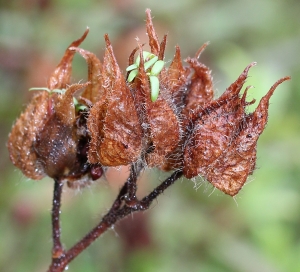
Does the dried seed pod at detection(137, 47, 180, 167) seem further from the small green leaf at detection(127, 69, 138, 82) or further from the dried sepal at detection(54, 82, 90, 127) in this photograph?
the dried sepal at detection(54, 82, 90, 127)

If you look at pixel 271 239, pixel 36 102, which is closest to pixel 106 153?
pixel 36 102

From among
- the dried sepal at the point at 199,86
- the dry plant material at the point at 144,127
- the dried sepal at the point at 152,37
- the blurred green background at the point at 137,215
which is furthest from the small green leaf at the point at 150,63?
the blurred green background at the point at 137,215

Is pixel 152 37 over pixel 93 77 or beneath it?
over

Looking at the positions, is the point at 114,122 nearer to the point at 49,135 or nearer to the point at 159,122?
the point at 159,122

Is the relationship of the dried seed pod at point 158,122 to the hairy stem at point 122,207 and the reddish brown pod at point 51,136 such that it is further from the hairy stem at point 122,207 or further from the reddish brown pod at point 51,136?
the reddish brown pod at point 51,136

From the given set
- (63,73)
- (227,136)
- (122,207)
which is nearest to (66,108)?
(63,73)

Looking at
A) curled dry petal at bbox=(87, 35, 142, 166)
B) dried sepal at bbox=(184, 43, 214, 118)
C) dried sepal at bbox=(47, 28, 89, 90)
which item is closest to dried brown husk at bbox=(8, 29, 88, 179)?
dried sepal at bbox=(47, 28, 89, 90)

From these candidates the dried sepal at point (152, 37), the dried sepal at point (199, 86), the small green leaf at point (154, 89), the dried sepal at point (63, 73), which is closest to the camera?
the small green leaf at point (154, 89)
